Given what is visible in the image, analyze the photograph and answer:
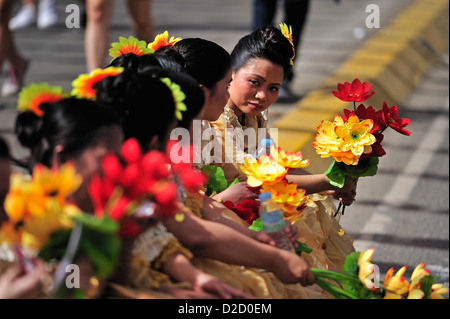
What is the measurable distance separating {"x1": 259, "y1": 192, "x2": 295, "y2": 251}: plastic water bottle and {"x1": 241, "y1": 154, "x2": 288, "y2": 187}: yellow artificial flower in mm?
238

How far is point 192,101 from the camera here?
8.15ft

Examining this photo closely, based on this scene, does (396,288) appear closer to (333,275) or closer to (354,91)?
(333,275)

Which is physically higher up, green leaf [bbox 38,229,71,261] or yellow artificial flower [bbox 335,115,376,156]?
green leaf [bbox 38,229,71,261]

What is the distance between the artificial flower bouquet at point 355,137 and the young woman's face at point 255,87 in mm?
352

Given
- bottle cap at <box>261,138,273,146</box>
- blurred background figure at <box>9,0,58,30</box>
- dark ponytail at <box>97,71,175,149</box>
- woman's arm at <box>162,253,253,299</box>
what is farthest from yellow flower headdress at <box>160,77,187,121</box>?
blurred background figure at <box>9,0,58,30</box>

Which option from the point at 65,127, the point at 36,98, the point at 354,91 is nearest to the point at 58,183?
the point at 65,127

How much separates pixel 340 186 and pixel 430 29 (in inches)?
248

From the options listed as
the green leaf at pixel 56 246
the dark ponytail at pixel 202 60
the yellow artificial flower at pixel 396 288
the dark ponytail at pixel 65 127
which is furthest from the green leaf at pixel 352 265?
the green leaf at pixel 56 246

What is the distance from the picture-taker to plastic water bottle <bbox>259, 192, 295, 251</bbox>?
244 centimetres

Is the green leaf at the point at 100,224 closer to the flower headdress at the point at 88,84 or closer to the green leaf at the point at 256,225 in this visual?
the flower headdress at the point at 88,84

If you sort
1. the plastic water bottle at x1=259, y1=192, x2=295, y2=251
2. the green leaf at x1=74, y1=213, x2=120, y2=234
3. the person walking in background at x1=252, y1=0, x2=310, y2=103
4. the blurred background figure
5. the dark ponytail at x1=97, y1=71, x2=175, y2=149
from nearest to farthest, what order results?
the green leaf at x1=74, y1=213, x2=120, y2=234 → the dark ponytail at x1=97, y1=71, x2=175, y2=149 → the plastic water bottle at x1=259, y1=192, x2=295, y2=251 → the person walking in background at x1=252, y1=0, x2=310, y2=103 → the blurred background figure

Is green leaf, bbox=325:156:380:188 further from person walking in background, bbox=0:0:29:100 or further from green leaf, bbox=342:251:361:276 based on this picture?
person walking in background, bbox=0:0:29:100

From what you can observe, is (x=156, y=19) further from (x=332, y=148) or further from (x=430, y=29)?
(x=332, y=148)
